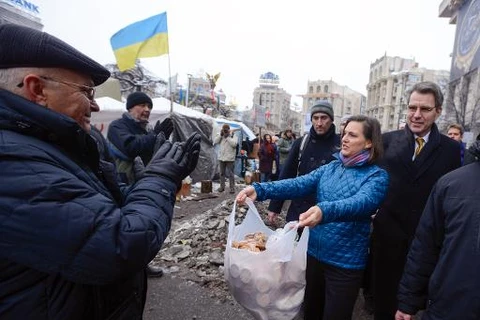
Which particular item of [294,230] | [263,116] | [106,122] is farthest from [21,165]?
[263,116]

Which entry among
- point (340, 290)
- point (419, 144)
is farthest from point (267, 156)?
point (340, 290)

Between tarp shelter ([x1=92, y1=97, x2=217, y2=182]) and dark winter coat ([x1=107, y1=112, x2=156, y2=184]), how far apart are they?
17.5 feet

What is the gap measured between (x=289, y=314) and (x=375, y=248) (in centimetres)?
125

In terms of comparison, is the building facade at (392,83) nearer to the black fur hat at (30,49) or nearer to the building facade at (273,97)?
the building facade at (273,97)

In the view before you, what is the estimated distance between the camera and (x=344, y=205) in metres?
1.86

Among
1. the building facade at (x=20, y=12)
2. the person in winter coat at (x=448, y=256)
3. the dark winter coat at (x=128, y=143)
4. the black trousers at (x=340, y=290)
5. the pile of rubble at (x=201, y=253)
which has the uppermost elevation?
the building facade at (x=20, y=12)

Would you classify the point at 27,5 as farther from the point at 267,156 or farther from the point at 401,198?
the point at 401,198

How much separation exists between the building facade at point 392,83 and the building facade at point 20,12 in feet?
197

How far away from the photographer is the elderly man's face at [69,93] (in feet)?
3.68

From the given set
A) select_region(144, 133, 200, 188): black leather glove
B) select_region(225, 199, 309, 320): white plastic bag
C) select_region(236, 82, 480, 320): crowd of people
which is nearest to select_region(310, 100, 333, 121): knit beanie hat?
select_region(236, 82, 480, 320): crowd of people

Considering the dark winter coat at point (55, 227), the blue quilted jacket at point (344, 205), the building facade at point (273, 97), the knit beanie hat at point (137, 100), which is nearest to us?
the dark winter coat at point (55, 227)

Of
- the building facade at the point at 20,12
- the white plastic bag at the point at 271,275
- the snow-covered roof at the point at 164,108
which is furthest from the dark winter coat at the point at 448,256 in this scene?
the building facade at the point at 20,12

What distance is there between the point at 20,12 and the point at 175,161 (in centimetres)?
1557

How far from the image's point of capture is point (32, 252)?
0.92 meters
